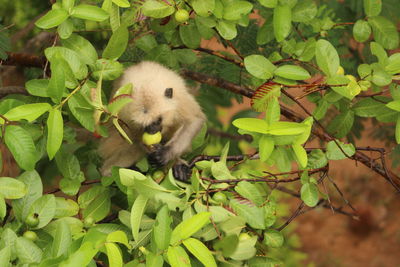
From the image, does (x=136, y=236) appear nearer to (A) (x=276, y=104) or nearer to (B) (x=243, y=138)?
(A) (x=276, y=104)

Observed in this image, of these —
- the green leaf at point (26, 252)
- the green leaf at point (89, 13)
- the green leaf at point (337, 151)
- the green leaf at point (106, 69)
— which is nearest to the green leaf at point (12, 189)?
the green leaf at point (26, 252)

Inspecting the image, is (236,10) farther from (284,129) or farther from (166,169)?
(166,169)

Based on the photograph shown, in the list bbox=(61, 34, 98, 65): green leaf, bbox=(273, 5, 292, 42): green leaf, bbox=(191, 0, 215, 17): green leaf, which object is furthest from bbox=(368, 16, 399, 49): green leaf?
bbox=(61, 34, 98, 65): green leaf

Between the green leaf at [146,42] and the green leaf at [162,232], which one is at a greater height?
the green leaf at [146,42]

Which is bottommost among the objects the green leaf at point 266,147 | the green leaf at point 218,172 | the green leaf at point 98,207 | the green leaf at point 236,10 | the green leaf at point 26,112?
the green leaf at point 98,207

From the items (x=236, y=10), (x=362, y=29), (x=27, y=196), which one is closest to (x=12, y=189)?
(x=27, y=196)

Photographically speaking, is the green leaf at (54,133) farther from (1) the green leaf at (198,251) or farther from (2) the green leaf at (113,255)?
(1) the green leaf at (198,251)

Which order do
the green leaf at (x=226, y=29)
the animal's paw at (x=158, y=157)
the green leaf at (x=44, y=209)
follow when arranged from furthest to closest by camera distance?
the animal's paw at (x=158, y=157), the green leaf at (x=226, y=29), the green leaf at (x=44, y=209)

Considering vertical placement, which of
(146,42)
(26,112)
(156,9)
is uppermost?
(156,9)
